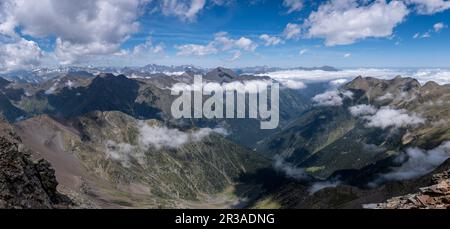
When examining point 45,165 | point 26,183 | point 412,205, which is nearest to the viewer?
point 412,205

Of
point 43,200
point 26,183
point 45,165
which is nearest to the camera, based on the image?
point 26,183
